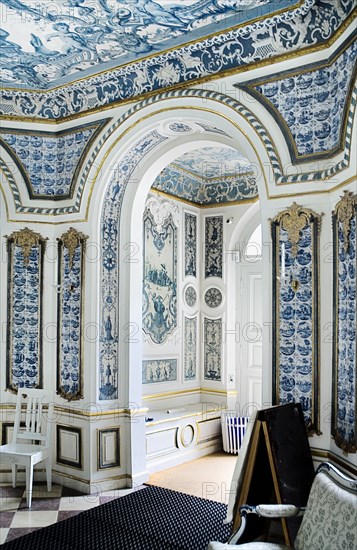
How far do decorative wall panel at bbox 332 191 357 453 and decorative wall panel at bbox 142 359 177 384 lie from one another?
3.17 metres

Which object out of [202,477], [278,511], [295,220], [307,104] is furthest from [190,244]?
[278,511]

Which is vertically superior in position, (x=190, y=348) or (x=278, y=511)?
(x=190, y=348)

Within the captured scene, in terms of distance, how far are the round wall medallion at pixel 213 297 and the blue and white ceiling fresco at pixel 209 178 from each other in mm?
1171

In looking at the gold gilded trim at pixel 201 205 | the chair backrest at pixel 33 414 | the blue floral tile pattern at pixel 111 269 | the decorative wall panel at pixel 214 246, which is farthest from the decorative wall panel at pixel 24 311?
the decorative wall panel at pixel 214 246

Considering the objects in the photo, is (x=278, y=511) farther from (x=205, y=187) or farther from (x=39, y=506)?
(x=205, y=187)

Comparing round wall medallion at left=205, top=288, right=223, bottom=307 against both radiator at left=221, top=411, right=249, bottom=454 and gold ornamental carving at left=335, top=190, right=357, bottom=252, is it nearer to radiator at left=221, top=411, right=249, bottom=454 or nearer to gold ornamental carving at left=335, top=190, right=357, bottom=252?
radiator at left=221, top=411, right=249, bottom=454

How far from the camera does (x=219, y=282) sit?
718 cm

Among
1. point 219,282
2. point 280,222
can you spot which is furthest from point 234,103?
point 219,282

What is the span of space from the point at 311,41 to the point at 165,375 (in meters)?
4.22

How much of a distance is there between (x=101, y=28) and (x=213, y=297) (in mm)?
4017

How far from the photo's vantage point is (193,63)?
4336 millimetres

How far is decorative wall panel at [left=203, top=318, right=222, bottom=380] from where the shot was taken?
7.14 metres

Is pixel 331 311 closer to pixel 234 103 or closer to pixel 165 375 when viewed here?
pixel 234 103

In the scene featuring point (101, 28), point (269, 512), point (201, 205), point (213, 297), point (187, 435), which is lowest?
point (187, 435)
